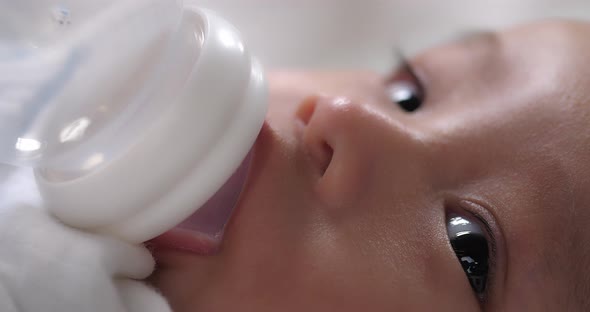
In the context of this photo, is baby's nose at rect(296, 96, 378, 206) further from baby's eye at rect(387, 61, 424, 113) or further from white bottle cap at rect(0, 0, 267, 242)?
baby's eye at rect(387, 61, 424, 113)

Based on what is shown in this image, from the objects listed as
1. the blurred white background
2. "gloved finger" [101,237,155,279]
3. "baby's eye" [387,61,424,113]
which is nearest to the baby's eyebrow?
"baby's eye" [387,61,424,113]

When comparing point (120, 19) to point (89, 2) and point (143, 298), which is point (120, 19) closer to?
point (89, 2)

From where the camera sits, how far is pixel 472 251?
0.65 meters

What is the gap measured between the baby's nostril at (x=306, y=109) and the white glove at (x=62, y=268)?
0.23 meters

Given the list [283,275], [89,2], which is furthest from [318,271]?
[89,2]

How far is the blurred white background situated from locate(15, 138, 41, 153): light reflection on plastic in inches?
30.7

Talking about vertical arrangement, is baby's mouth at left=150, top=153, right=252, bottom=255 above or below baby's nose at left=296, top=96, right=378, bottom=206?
below

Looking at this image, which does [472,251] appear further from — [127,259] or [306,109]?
[127,259]

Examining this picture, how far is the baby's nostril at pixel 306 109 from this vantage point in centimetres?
70

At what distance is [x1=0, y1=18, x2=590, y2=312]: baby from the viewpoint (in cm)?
60

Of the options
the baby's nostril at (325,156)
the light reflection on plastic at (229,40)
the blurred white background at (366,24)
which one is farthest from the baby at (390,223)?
the blurred white background at (366,24)

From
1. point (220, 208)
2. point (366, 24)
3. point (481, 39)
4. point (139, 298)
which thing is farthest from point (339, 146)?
point (366, 24)

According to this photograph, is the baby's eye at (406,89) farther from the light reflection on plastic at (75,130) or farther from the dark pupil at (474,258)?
the light reflection on plastic at (75,130)

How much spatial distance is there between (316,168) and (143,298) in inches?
8.4
